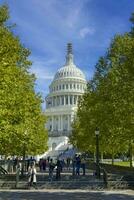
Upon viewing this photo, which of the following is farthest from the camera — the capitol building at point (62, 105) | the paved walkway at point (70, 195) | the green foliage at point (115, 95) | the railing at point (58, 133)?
the capitol building at point (62, 105)

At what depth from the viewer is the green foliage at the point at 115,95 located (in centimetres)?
3234

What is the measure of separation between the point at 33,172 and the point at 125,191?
257 inches

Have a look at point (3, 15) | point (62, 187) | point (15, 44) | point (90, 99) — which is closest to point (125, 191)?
point (62, 187)

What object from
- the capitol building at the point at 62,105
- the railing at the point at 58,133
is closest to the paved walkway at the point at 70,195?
the capitol building at the point at 62,105

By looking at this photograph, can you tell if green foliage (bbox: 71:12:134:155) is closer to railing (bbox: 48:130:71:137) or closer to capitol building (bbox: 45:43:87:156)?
capitol building (bbox: 45:43:87:156)

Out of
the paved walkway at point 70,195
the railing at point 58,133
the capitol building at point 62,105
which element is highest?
the capitol building at point 62,105

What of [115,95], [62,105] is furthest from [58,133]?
[115,95]

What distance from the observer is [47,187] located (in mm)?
31969

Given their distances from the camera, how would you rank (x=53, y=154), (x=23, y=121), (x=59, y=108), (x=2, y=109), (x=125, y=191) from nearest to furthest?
1. (x=2, y=109)
2. (x=125, y=191)
3. (x=23, y=121)
4. (x=53, y=154)
5. (x=59, y=108)

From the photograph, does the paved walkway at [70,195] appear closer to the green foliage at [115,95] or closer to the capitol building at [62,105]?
the green foliage at [115,95]

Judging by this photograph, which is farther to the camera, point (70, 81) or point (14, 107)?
point (70, 81)

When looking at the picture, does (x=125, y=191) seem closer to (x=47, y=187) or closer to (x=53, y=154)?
(x=47, y=187)

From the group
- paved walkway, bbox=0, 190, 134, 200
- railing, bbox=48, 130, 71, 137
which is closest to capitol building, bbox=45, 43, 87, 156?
railing, bbox=48, 130, 71, 137

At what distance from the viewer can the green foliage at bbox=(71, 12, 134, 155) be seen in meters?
32.3
